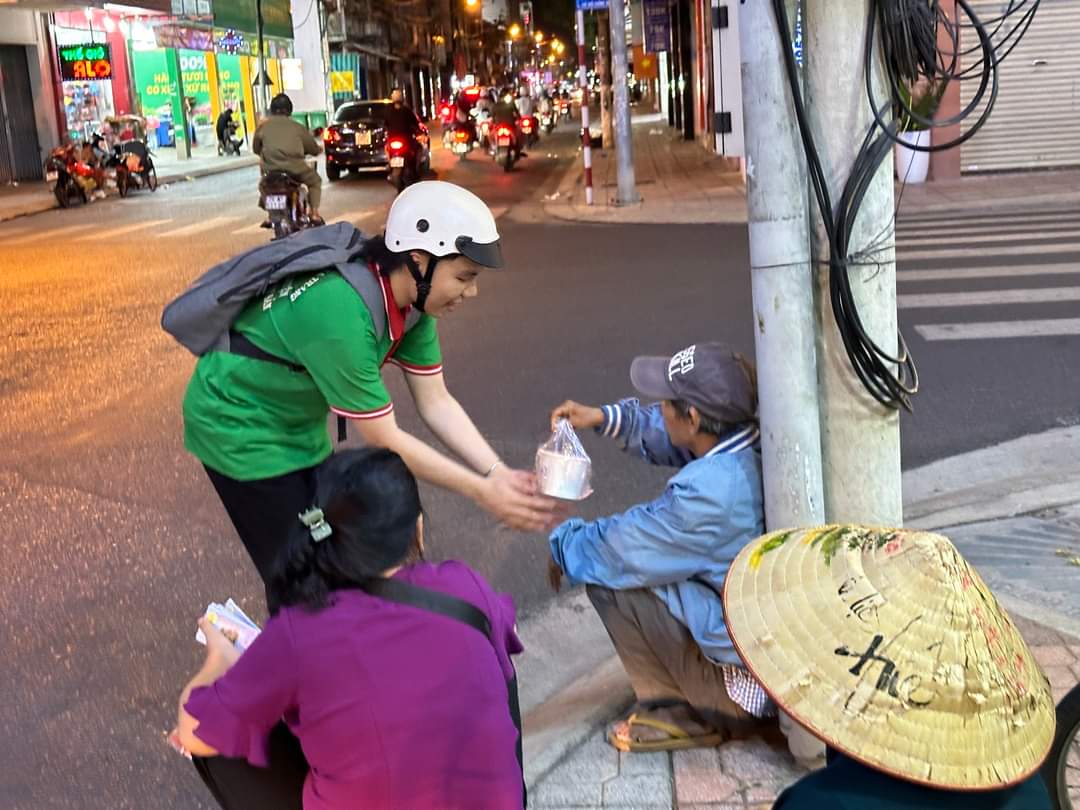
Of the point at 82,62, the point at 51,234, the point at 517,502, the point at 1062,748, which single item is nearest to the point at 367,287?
the point at 517,502

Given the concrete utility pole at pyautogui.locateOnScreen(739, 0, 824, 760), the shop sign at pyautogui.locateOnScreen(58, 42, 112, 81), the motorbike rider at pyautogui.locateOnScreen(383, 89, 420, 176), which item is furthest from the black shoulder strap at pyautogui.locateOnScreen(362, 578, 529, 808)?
the shop sign at pyautogui.locateOnScreen(58, 42, 112, 81)

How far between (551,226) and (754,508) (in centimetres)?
1376

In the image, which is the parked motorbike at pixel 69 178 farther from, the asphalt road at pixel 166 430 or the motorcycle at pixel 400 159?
the asphalt road at pixel 166 430

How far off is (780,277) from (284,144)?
46.8 ft

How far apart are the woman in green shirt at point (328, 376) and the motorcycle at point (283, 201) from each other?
13495 mm

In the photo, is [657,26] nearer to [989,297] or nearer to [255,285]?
[989,297]

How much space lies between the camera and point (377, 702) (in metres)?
2.14

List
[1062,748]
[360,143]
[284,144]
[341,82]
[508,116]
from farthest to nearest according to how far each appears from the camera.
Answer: [341,82], [508,116], [360,143], [284,144], [1062,748]

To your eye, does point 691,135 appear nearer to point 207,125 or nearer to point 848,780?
point 207,125

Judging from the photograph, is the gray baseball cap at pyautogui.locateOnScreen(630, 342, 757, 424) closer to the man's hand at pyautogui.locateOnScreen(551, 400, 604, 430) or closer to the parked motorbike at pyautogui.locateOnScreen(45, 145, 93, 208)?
the man's hand at pyautogui.locateOnScreen(551, 400, 604, 430)

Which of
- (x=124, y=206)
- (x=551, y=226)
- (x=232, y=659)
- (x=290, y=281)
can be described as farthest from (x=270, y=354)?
(x=124, y=206)

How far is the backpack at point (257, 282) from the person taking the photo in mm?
2973

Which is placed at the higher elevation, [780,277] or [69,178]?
[780,277]

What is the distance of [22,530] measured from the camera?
5641 millimetres
